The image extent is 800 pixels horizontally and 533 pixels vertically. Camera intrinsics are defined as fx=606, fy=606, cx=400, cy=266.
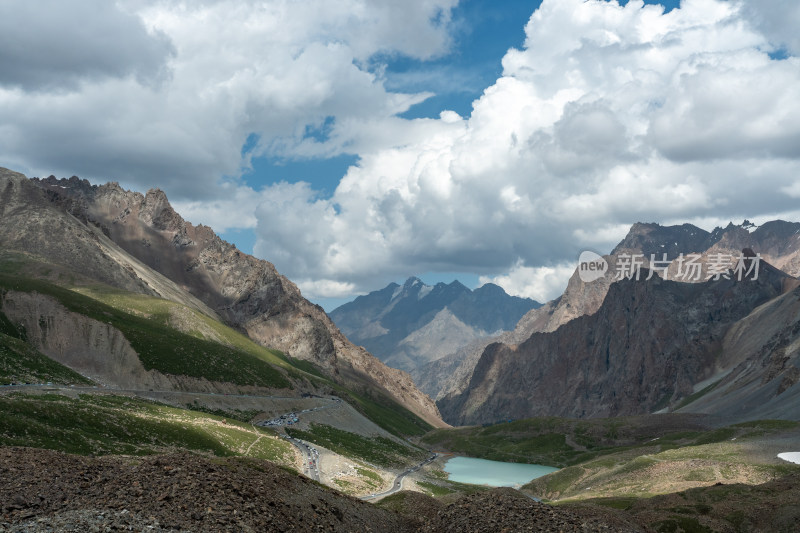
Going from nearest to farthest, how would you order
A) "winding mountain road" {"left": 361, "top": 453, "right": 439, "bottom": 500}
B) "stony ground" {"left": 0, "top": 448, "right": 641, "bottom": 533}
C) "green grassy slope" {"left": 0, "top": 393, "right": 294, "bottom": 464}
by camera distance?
"stony ground" {"left": 0, "top": 448, "right": 641, "bottom": 533}
"green grassy slope" {"left": 0, "top": 393, "right": 294, "bottom": 464}
"winding mountain road" {"left": 361, "top": 453, "right": 439, "bottom": 500}

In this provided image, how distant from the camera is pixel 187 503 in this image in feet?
97.7

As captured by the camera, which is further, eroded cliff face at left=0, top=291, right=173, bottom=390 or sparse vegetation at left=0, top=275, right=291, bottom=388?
sparse vegetation at left=0, top=275, right=291, bottom=388

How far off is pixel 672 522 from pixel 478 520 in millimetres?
26573

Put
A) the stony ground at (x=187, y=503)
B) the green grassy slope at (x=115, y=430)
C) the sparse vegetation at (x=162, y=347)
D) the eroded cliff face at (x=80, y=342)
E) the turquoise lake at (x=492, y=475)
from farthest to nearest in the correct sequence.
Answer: the turquoise lake at (x=492, y=475) < the sparse vegetation at (x=162, y=347) < the eroded cliff face at (x=80, y=342) < the green grassy slope at (x=115, y=430) < the stony ground at (x=187, y=503)

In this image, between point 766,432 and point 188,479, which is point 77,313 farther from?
point 766,432

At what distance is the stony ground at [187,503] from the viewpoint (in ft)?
88.8

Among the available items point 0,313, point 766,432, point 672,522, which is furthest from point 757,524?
point 0,313

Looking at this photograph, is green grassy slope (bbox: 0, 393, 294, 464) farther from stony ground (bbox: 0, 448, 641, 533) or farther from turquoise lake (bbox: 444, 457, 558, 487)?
turquoise lake (bbox: 444, 457, 558, 487)

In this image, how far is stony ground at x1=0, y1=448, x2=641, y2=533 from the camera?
2708cm

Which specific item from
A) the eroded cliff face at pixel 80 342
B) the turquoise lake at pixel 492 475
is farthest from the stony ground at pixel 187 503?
the turquoise lake at pixel 492 475

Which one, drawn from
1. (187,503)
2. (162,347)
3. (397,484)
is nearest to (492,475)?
(397,484)

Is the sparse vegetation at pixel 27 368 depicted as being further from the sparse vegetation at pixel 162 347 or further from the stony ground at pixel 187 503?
the stony ground at pixel 187 503

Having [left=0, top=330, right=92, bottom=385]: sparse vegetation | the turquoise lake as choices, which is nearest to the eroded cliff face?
[left=0, top=330, right=92, bottom=385]: sparse vegetation

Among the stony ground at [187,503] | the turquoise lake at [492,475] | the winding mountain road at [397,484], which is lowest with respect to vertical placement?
the turquoise lake at [492,475]
